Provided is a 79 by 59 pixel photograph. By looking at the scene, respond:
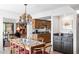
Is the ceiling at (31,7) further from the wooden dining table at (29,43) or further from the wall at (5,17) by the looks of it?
the wooden dining table at (29,43)

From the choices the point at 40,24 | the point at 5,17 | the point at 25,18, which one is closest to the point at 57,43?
the point at 40,24

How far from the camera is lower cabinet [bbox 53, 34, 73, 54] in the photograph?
5.56 feet

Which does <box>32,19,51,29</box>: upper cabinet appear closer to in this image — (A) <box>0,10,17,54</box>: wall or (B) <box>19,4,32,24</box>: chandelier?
(B) <box>19,4,32,24</box>: chandelier

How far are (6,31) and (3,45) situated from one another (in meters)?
0.23

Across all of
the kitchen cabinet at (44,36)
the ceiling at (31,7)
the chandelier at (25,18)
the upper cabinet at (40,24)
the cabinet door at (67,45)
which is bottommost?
the cabinet door at (67,45)

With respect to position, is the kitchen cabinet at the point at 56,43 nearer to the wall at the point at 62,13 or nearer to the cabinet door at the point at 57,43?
the cabinet door at the point at 57,43

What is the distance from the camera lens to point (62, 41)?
1.76m

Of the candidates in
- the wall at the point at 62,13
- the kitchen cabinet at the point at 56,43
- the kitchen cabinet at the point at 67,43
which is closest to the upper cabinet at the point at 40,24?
the wall at the point at 62,13

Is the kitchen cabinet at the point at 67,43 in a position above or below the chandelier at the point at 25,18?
below

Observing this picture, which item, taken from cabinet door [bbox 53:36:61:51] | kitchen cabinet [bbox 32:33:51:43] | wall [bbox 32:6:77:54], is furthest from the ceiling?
cabinet door [bbox 53:36:61:51]

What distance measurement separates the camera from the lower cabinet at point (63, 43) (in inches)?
66.8

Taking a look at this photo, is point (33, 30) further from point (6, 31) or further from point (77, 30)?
point (77, 30)
